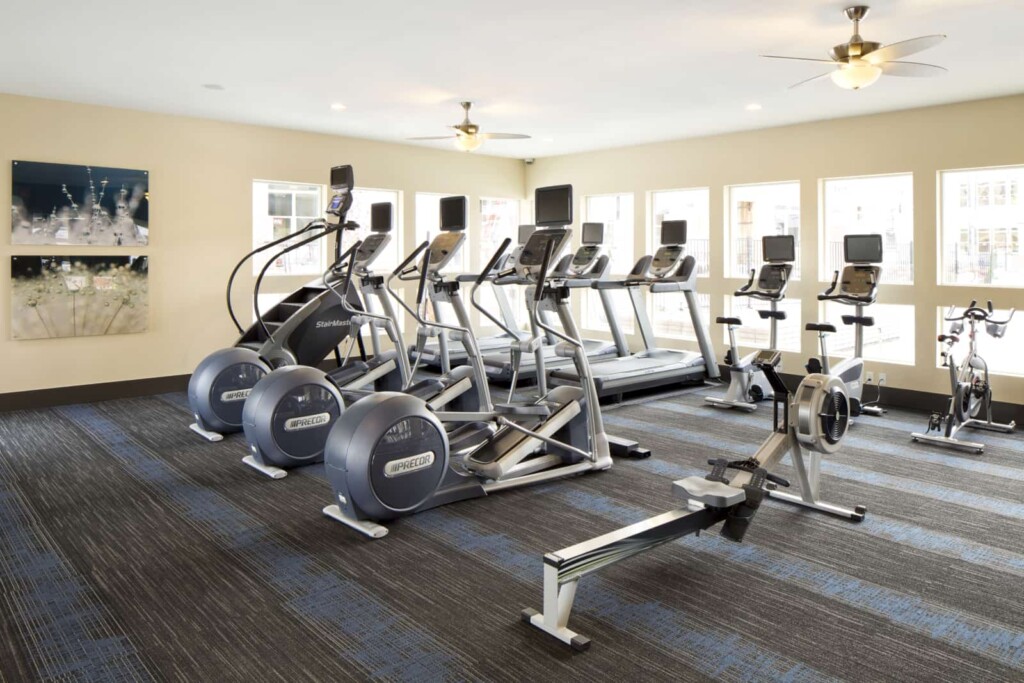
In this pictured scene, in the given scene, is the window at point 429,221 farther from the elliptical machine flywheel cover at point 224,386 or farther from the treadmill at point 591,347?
the elliptical machine flywheel cover at point 224,386

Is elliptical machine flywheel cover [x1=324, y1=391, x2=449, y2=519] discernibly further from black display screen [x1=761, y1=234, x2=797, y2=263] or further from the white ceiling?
black display screen [x1=761, y1=234, x2=797, y2=263]

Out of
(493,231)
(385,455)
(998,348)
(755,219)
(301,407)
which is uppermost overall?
(493,231)

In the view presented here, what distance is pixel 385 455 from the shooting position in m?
3.58

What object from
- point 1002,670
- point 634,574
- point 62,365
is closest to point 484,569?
point 634,574

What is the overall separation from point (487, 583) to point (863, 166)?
5.62m

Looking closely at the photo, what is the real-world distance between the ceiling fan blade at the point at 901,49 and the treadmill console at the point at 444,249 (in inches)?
104

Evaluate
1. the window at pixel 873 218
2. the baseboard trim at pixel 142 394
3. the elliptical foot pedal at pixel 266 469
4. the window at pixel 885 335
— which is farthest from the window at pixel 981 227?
the elliptical foot pedal at pixel 266 469

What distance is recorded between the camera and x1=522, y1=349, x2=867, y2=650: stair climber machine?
260cm

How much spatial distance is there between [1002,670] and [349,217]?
24.5ft

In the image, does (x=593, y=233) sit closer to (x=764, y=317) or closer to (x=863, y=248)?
(x=764, y=317)

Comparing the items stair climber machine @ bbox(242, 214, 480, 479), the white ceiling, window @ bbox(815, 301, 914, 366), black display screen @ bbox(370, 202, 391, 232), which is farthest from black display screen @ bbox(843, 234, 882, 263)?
black display screen @ bbox(370, 202, 391, 232)

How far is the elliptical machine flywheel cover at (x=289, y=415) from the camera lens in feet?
14.7

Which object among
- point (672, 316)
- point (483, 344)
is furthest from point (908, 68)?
point (483, 344)

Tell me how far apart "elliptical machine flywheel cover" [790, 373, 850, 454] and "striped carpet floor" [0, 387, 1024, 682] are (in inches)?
17.9
